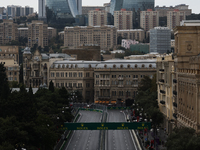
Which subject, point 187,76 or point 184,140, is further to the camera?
point 187,76

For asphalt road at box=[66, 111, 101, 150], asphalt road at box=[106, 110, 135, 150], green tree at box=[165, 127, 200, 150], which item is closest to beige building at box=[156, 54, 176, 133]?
asphalt road at box=[106, 110, 135, 150]

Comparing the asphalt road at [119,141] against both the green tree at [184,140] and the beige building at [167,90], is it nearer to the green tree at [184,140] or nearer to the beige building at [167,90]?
the beige building at [167,90]

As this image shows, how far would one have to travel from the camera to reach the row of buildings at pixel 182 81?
9950 centimetres

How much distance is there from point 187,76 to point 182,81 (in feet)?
19.1

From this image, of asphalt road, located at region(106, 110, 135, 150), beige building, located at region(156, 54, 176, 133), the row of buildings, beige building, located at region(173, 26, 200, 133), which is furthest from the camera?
beige building, located at region(156, 54, 176, 133)

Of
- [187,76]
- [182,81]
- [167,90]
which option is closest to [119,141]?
[182,81]

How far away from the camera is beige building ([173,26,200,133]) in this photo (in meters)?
97.8

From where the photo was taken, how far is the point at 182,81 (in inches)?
4368

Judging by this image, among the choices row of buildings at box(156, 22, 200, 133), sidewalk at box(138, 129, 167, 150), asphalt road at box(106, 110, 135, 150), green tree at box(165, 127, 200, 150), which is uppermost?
row of buildings at box(156, 22, 200, 133)

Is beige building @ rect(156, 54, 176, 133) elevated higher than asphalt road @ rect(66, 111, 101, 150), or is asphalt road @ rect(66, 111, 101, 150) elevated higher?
beige building @ rect(156, 54, 176, 133)

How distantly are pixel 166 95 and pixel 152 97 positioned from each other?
2281cm

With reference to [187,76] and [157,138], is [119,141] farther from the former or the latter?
[187,76]

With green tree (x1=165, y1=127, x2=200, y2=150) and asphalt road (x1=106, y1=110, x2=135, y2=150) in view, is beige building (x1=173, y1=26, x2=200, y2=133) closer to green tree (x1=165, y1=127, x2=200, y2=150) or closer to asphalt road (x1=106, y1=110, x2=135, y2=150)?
green tree (x1=165, y1=127, x2=200, y2=150)

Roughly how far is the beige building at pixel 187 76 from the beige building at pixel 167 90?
538cm
